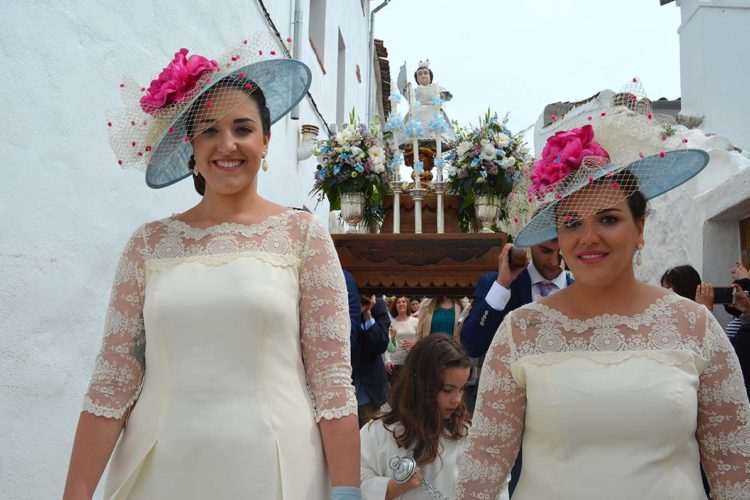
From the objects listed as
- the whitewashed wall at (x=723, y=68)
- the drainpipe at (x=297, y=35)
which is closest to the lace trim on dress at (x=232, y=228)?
the drainpipe at (x=297, y=35)

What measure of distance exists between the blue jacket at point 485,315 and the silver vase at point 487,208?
1299 mm

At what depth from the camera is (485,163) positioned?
15.9 ft

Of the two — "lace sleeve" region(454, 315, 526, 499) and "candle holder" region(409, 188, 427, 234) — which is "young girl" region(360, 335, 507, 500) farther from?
"candle holder" region(409, 188, 427, 234)

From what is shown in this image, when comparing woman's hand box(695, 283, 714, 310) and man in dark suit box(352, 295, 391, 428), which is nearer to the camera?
woman's hand box(695, 283, 714, 310)

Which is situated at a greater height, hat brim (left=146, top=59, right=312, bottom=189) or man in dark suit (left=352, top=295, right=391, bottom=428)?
hat brim (left=146, top=59, right=312, bottom=189)

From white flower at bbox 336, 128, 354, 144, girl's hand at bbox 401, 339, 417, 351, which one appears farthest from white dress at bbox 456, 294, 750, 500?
girl's hand at bbox 401, 339, 417, 351

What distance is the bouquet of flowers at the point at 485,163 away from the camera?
4.80m

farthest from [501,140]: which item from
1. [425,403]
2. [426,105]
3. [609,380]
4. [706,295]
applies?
[609,380]

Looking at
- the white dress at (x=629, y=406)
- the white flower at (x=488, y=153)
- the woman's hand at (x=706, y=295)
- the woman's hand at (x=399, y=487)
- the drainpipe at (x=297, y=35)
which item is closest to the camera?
the white dress at (x=629, y=406)

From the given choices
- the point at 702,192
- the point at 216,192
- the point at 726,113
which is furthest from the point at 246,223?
the point at 726,113

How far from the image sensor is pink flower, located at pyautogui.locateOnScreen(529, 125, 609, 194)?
2004 mm

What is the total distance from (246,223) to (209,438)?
609 mm

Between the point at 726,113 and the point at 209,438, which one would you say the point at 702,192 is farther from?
the point at 209,438

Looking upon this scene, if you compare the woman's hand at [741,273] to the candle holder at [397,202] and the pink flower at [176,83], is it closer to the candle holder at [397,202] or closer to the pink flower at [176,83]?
the candle holder at [397,202]
